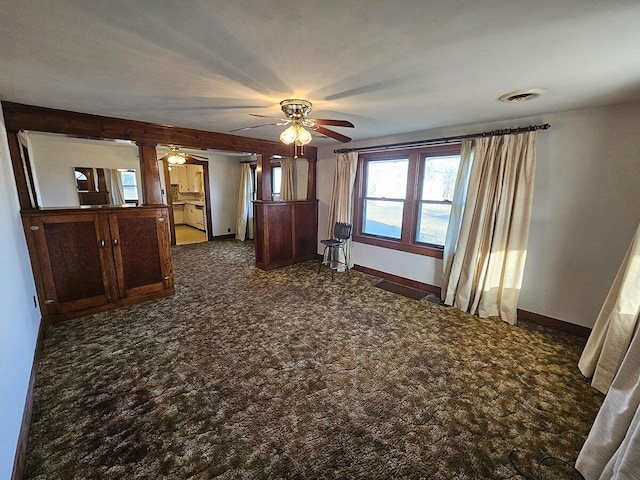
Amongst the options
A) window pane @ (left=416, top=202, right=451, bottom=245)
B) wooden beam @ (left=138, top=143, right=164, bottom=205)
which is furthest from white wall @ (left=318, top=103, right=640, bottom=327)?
wooden beam @ (left=138, top=143, right=164, bottom=205)

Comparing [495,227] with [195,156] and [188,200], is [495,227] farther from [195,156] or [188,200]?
[188,200]

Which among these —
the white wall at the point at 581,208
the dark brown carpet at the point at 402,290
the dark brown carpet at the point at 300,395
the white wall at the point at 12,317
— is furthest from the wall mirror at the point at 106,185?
the white wall at the point at 581,208

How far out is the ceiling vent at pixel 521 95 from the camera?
2029mm

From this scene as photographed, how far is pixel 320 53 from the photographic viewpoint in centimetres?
148

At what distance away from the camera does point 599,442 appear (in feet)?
4.29

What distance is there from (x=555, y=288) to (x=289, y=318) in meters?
2.99

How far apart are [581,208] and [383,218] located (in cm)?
237

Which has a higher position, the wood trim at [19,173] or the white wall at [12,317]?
the wood trim at [19,173]

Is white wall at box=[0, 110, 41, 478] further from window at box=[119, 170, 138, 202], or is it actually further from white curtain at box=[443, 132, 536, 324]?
white curtain at box=[443, 132, 536, 324]

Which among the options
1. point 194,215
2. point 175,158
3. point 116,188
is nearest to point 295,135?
point 116,188

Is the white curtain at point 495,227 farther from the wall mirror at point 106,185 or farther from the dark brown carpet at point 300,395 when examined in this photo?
the wall mirror at point 106,185

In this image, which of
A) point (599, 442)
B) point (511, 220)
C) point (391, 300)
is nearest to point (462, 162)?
point (511, 220)

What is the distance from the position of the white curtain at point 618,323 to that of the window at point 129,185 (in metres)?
5.36

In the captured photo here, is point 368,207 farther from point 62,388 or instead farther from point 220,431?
point 62,388
